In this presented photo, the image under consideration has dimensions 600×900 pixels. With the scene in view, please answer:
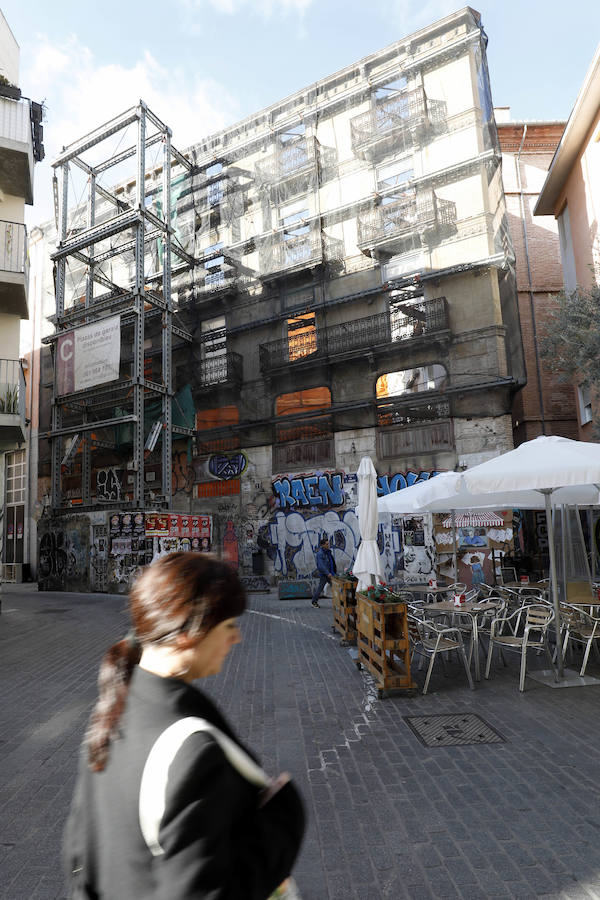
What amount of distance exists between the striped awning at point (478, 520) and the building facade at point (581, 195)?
3679mm

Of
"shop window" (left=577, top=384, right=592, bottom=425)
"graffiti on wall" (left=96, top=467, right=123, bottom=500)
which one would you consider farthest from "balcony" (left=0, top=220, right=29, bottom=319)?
"shop window" (left=577, top=384, right=592, bottom=425)

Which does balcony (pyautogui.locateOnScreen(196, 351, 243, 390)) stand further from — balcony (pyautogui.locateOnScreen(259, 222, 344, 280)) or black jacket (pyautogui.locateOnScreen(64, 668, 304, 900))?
black jacket (pyautogui.locateOnScreen(64, 668, 304, 900))

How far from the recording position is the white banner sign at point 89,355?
2311cm

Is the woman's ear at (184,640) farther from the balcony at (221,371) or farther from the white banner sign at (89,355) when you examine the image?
the balcony at (221,371)

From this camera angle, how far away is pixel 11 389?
14477mm

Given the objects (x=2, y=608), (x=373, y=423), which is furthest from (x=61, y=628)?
(x=373, y=423)

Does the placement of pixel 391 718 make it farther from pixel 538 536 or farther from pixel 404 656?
pixel 538 536

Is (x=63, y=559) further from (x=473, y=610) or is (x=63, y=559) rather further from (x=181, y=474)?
(x=473, y=610)

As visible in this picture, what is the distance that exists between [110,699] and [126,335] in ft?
100

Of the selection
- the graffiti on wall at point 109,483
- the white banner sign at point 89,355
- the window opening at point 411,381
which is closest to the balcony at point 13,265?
the white banner sign at point 89,355

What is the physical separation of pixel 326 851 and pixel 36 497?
98.9ft

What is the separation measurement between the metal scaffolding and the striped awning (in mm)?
10891

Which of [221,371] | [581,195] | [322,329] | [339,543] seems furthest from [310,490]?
[581,195]

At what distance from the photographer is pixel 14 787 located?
4328 millimetres
